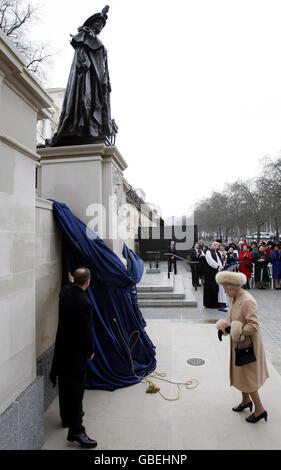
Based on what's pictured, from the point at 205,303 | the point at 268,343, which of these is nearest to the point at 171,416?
the point at 268,343

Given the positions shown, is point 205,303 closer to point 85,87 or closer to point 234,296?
point 234,296

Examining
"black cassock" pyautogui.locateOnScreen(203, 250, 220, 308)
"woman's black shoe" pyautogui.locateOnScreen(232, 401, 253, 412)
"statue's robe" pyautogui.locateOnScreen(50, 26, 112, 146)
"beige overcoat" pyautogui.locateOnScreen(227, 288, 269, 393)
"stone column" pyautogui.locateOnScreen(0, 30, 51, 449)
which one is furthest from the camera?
"black cassock" pyautogui.locateOnScreen(203, 250, 220, 308)

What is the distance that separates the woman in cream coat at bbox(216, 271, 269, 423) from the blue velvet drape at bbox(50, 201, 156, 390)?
→ 142 cm

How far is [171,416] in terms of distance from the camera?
3141mm

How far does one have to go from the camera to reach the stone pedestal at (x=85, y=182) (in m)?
4.11

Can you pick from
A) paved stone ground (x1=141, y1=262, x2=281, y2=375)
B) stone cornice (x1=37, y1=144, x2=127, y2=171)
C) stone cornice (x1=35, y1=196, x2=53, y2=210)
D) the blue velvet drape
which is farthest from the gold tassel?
stone cornice (x1=37, y1=144, x2=127, y2=171)

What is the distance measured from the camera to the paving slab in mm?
2697

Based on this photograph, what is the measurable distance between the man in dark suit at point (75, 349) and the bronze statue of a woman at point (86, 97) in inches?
105

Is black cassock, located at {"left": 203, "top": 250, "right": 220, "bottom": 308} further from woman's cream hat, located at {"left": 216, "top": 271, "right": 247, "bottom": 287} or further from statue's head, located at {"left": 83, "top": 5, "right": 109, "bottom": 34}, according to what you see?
statue's head, located at {"left": 83, "top": 5, "right": 109, "bottom": 34}

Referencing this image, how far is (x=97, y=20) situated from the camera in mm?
4590

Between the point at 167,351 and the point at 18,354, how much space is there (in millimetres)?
3160

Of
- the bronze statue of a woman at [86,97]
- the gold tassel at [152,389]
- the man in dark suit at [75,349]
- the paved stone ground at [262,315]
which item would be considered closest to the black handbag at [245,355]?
the gold tassel at [152,389]

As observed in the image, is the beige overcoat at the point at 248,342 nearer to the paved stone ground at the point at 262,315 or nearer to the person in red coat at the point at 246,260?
the paved stone ground at the point at 262,315

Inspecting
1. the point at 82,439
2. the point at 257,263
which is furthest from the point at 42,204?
the point at 257,263
